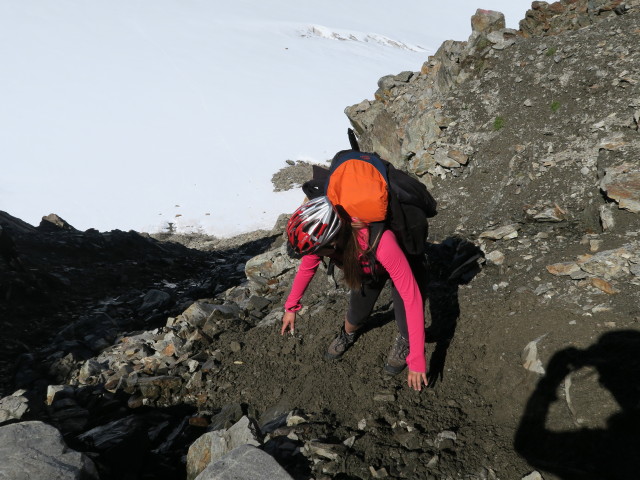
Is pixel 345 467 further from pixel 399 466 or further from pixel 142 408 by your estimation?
pixel 142 408

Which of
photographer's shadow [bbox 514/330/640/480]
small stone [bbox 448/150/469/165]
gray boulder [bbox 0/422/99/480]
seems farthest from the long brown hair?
small stone [bbox 448/150/469/165]

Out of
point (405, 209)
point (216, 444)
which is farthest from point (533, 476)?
point (216, 444)

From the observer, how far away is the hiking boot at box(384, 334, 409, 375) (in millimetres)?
4213

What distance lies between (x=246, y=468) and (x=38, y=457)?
5.07 feet

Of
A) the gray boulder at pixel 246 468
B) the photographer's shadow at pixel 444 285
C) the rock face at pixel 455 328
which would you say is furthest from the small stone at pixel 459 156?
the gray boulder at pixel 246 468

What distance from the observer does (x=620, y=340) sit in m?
3.68

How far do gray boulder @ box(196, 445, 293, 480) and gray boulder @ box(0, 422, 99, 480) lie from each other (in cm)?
106

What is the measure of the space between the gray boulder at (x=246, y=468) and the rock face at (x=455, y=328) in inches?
1.0

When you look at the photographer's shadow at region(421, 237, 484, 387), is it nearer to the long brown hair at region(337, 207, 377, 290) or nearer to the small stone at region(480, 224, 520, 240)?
the small stone at region(480, 224, 520, 240)

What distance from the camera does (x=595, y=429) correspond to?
3.14 meters

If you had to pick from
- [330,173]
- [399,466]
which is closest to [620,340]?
[399,466]

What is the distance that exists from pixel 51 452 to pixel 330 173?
290 centimetres

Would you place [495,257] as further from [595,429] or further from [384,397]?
[595,429]

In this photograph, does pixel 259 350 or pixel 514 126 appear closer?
pixel 259 350
